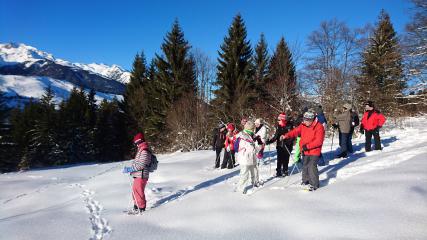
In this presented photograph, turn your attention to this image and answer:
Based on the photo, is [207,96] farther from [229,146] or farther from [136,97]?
[229,146]

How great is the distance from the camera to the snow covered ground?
17.0ft

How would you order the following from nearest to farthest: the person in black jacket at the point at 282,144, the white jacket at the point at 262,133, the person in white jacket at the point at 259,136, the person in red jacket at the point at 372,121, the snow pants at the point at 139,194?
the snow pants at the point at 139,194 < the person in white jacket at the point at 259,136 < the white jacket at the point at 262,133 < the person in black jacket at the point at 282,144 < the person in red jacket at the point at 372,121

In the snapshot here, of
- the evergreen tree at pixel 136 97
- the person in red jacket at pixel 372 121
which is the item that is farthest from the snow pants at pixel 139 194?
the evergreen tree at pixel 136 97

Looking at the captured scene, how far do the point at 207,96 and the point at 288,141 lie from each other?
74.2ft

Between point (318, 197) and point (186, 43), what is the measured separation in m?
28.7

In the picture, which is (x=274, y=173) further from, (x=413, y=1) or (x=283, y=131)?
(x=413, y=1)

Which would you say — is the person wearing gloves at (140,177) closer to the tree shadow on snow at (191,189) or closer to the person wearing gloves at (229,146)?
the tree shadow on snow at (191,189)

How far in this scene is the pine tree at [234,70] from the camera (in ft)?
92.2

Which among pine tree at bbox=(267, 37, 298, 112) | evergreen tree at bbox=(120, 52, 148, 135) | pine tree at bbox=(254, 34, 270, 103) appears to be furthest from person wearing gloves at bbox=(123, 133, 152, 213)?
evergreen tree at bbox=(120, 52, 148, 135)

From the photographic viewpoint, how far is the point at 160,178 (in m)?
11.3

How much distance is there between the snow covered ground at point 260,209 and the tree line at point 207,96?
12440 millimetres

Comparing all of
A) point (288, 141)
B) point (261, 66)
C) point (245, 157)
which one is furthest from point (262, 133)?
point (261, 66)

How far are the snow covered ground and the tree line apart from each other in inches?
490

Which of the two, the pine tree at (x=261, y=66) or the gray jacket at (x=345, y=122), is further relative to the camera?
the pine tree at (x=261, y=66)
